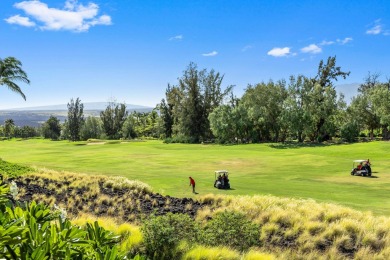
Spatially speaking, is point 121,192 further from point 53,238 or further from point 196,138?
point 196,138

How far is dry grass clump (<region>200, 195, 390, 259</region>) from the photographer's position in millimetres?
11531

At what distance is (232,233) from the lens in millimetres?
11180

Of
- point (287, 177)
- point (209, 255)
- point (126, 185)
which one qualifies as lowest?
point (287, 177)

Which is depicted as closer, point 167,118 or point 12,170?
point 12,170

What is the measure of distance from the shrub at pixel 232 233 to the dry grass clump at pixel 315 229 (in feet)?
2.31

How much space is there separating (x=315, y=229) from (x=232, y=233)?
3.73m

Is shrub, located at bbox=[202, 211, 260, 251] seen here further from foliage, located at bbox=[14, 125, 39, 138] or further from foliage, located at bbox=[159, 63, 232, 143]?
foliage, located at bbox=[14, 125, 39, 138]

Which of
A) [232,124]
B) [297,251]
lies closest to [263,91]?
[232,124]

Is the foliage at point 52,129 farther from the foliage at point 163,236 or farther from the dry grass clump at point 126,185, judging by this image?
the foliage at point 163,236

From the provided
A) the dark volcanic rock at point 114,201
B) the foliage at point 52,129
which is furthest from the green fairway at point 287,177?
the foliage at point 52,129

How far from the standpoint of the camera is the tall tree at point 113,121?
118375mm

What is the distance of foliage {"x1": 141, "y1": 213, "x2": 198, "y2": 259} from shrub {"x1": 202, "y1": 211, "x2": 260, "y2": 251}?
0.67 metres

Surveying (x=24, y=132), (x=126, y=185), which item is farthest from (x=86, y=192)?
(x=24, y=132)

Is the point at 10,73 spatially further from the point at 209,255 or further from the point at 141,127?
the point at 141,127
